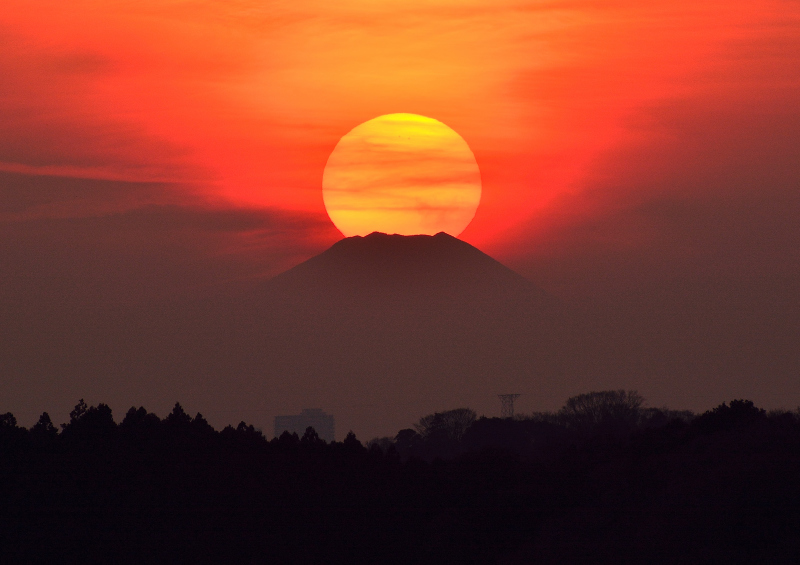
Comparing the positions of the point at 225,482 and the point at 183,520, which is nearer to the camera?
the point at 183,520

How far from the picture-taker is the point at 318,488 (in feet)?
211

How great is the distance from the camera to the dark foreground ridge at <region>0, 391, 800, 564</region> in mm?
47031

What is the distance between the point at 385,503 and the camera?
63844 mm

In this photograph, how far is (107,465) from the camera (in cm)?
6469

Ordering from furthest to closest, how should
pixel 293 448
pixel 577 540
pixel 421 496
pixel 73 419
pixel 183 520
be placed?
pixel 73 419 → pixel 293 448 → pixel 421 496 → pixel 183 520 → pixel 577 540

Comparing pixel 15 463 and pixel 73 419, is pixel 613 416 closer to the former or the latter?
pixel 73 419

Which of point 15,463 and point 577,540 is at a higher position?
point 15,463

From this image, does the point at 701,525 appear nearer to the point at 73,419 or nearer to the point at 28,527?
the point at 28,527

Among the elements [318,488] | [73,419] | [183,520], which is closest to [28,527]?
[183,520]

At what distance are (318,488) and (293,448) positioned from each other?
1299 cm

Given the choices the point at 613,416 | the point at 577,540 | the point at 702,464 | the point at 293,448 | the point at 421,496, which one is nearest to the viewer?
the point at 577,540

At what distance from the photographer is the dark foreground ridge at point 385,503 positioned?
4703 centimetres

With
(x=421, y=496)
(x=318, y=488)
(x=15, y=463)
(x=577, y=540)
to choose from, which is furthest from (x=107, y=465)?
(x=577, y=540)

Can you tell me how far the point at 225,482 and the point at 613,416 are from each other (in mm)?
126680
